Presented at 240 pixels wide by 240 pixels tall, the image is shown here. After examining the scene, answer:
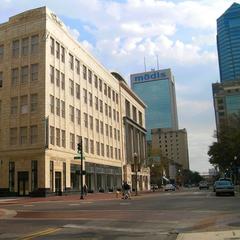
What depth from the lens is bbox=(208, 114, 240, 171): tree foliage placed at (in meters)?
58.7

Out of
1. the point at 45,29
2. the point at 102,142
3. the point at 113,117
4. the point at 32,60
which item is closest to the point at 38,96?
the point at 32,60

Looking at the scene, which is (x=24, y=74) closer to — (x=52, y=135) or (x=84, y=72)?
(x=52, y=135)

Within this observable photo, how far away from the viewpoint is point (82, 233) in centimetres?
1430

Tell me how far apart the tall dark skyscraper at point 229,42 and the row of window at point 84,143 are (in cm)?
9755

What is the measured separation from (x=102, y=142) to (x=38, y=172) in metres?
26.0

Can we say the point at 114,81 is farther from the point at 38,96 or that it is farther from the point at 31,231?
the point at 31,231

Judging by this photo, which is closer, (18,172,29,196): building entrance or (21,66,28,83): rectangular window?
(18,172,29,196): building entrance

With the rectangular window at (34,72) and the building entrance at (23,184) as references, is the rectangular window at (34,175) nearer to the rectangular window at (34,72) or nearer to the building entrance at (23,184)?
the building entrance at (23,184)

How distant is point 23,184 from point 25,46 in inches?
726

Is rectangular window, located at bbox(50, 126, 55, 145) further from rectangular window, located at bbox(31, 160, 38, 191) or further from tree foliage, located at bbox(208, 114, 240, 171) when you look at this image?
tree foliage, located at bbox(208, 114, 240, 171)

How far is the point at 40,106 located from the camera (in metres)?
57.1

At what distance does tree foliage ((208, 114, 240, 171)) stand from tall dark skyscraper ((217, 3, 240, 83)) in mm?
99299

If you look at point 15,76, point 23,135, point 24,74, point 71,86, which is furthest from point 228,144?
point 15,76

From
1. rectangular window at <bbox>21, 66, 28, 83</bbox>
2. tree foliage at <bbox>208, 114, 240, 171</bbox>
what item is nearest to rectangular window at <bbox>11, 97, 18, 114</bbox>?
rectangular window at <bbox>21, 66, 28, 83</bbox>
